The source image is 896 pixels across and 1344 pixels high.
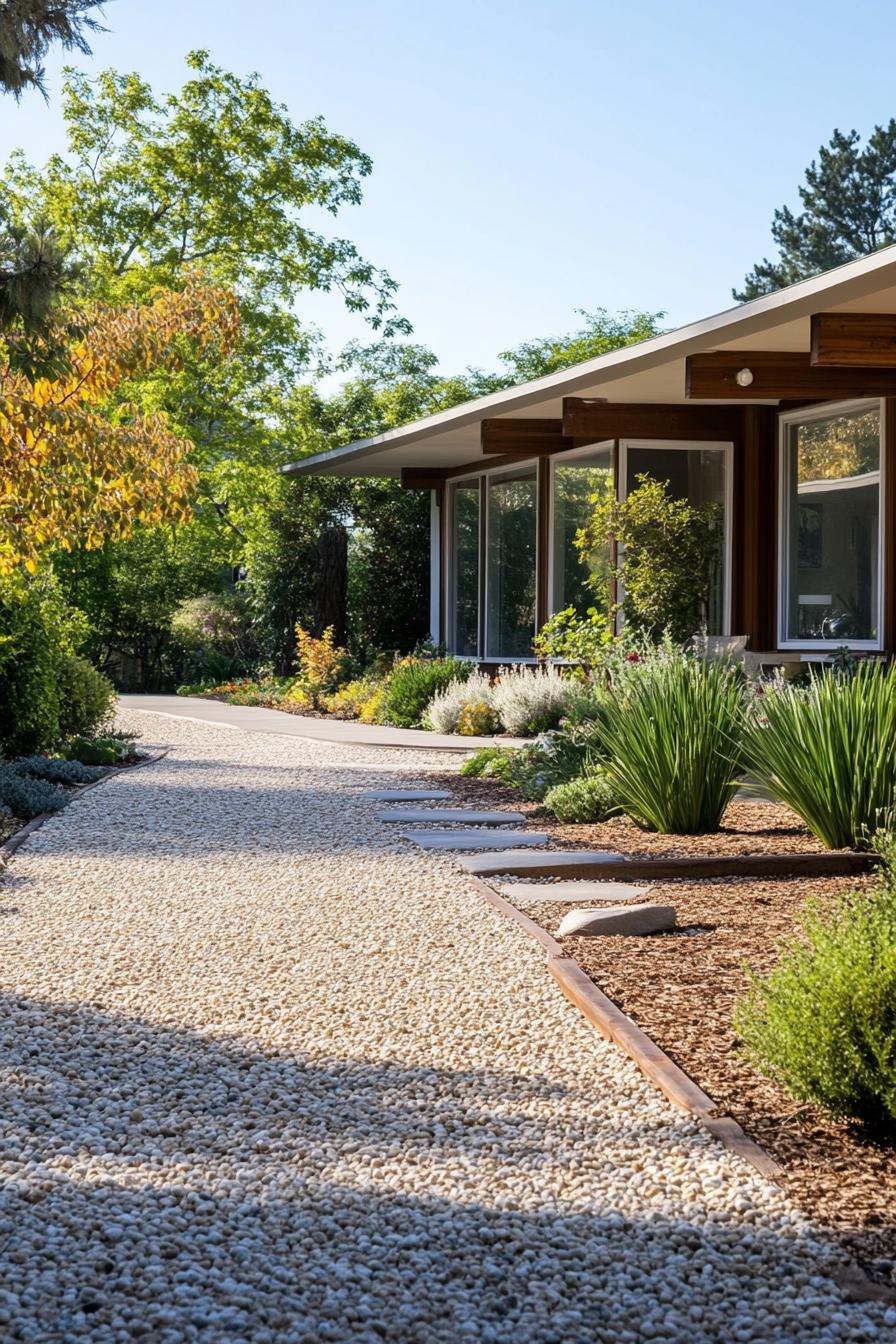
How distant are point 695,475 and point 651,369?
8.06ft

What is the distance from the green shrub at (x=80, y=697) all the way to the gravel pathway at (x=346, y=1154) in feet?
20.3

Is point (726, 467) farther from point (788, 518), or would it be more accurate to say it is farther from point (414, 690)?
point (414, 690)

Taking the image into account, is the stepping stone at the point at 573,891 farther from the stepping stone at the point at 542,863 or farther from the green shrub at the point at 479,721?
the green shrub at the point at 479,721

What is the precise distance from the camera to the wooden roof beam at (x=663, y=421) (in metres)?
13.1

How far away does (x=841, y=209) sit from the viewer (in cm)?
3991

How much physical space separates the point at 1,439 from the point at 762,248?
37532 millimetres

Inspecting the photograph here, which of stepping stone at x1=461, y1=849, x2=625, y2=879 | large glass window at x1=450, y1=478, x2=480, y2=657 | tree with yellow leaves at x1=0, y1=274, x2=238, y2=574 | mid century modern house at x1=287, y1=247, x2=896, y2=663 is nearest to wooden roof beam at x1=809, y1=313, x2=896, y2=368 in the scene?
mid century modern house at x1=287, y1=247, x2=896, y2=663

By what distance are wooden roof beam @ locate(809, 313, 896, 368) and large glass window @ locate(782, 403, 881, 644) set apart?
6.20 feet

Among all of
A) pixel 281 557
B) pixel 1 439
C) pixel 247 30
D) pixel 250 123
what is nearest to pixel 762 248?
pixel 250 123

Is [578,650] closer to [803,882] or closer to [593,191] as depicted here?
[803,882]

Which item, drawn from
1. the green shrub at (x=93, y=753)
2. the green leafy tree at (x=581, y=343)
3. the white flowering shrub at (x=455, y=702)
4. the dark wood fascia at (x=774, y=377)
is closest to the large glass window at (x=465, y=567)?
the white flowering shrub at (x=455, y=702)

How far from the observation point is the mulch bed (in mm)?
2844

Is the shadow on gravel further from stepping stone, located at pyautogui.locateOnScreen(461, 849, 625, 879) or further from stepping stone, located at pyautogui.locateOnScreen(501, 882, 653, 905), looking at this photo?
stepping stone, located at pyautogui.locateOnScreen(461, 849, 625, 879)

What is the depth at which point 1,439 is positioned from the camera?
790 centimetres
